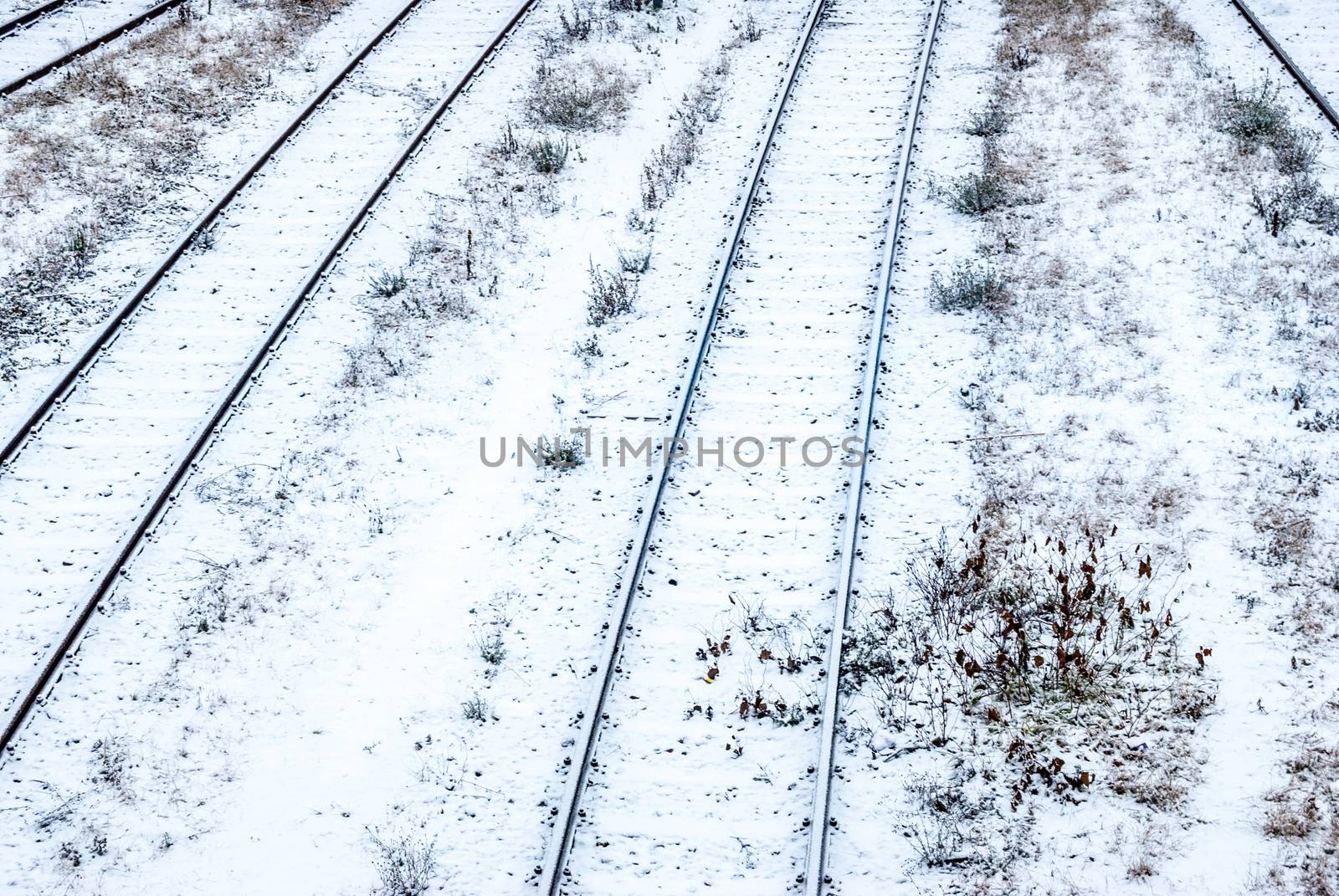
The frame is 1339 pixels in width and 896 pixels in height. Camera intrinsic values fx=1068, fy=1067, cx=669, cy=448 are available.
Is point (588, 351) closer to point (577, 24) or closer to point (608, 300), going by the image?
point (608, 300)

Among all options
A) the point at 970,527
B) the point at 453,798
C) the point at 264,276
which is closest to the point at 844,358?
the point at 970,527

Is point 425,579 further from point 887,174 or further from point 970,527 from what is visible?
point 887,174

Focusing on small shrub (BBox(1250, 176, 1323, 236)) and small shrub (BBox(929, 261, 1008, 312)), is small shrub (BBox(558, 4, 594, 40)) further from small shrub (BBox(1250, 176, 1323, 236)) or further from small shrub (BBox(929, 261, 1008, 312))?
small shrub (BBox(1250, 176, 1323, 236))

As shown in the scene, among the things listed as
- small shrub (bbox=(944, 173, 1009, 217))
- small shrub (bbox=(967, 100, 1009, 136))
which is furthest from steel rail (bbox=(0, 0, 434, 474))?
small shrub (bbox=(967, 100, 1009, 136))

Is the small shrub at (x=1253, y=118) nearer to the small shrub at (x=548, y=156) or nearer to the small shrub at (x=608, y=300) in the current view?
the small shrub at (x=608, y=300)

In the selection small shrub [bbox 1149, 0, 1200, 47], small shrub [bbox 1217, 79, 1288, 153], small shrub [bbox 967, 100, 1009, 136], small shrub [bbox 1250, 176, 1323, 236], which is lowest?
small shrub [bbox 1250, 176, 1323, 236]

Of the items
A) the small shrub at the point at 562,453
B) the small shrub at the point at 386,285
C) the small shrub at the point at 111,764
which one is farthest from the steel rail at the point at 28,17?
the small shrub at the point at 111,764

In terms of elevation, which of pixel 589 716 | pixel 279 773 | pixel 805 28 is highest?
pixel 805 28

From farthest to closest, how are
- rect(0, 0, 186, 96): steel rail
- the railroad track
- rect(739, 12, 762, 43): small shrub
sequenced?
rect(739, 12, 762, 43): small shrub, rect(0, 0, 186, 96): steel rail, the railroad track
